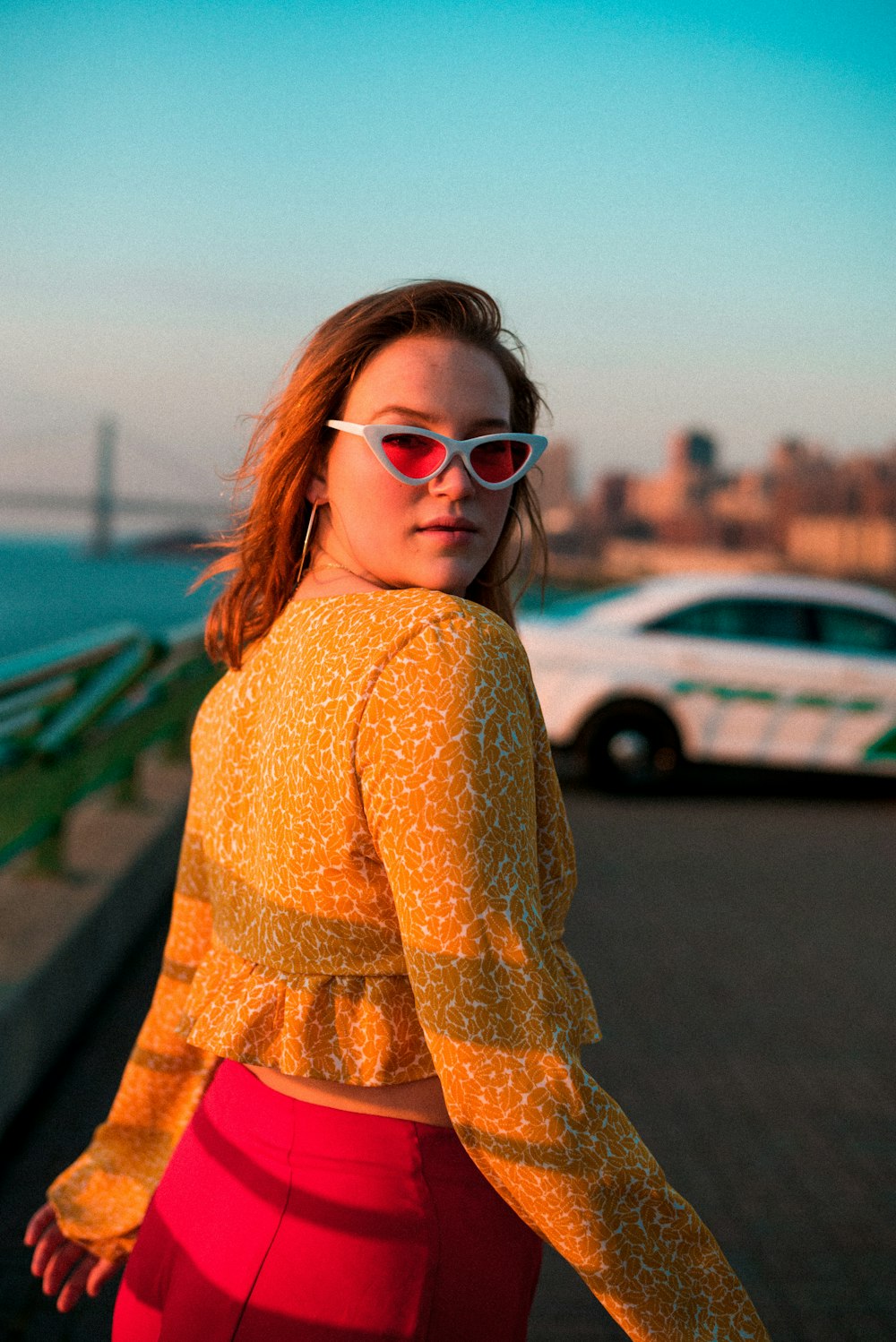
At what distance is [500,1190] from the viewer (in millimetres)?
1190

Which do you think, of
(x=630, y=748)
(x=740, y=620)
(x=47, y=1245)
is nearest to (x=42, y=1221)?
(x=47, y=1245)

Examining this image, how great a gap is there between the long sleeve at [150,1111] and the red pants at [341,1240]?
302 millimetres

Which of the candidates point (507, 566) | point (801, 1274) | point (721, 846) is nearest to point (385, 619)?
point (507, 566)

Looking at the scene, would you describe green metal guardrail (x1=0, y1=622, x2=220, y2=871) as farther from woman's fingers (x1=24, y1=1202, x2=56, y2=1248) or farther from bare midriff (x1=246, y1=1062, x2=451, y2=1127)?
bare midriff (x1=246, y1=1062, x2=451, y2=1127)

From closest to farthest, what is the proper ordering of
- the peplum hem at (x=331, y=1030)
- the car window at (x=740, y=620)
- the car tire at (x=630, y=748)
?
the peplum hem at (x=331, y=1030)
the car tire at (x=630, y=748)
the car window at (x=740, y=620)

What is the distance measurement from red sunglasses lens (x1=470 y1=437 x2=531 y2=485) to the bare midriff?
63 cm

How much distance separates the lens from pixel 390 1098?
4.23 ft

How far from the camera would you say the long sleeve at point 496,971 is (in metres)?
1.15

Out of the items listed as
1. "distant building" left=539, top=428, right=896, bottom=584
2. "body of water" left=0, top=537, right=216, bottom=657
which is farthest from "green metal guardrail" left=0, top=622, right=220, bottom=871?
"distant building" left=539, top=428, right=896, bottom=584

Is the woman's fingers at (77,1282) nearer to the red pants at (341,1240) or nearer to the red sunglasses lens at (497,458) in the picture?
the red pants at (341,1240)

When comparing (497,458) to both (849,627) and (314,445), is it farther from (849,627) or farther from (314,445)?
(849,627)

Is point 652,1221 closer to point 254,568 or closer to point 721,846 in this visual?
point 254,568

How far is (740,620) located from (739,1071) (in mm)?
6211

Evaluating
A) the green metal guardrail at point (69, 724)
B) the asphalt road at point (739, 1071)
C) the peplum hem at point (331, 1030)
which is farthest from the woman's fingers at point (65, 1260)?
the green metal guardrail at point (69, 724)
